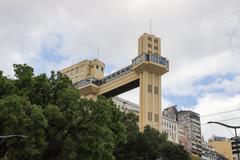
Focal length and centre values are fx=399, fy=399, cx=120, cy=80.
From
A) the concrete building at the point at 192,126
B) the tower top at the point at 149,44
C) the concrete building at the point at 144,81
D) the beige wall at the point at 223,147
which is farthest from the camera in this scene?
the beige wall at the point at 223,147

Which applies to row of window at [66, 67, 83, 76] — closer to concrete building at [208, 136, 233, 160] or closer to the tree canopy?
concrete building at [208, 136, 233, 160]

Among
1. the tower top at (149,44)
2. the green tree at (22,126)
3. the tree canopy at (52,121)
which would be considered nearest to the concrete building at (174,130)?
the tower top at (149,44)

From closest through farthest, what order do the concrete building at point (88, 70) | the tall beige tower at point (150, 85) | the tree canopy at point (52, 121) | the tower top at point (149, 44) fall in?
the tree canopy at point (52, 121)
the tall beige tower at point (150, 85)
the tower top at point (149, 44)
the concrete building at point (88, 70)

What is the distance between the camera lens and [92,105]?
27.5m

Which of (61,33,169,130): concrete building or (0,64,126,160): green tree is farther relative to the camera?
(61,33,169,130): concrete building

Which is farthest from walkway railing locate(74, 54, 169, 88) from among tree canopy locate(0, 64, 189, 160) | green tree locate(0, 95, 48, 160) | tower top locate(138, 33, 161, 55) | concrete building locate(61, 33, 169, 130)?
green tree locate(0, 95, 48, 160)

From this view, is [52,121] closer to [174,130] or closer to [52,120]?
[52,120]

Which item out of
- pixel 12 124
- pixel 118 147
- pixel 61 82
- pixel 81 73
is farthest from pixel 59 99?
pixel 81 73

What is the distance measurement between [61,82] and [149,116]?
4724 cm

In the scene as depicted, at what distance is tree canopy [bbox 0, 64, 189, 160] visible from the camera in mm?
24406

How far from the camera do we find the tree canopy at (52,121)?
24.4 metres

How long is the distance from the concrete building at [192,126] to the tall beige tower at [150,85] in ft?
158

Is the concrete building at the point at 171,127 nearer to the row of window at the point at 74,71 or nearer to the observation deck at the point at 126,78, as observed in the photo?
the row of window at the point at 74,71

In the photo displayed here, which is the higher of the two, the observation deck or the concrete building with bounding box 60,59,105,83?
the concrete building with bounding box 60,59,105,83
